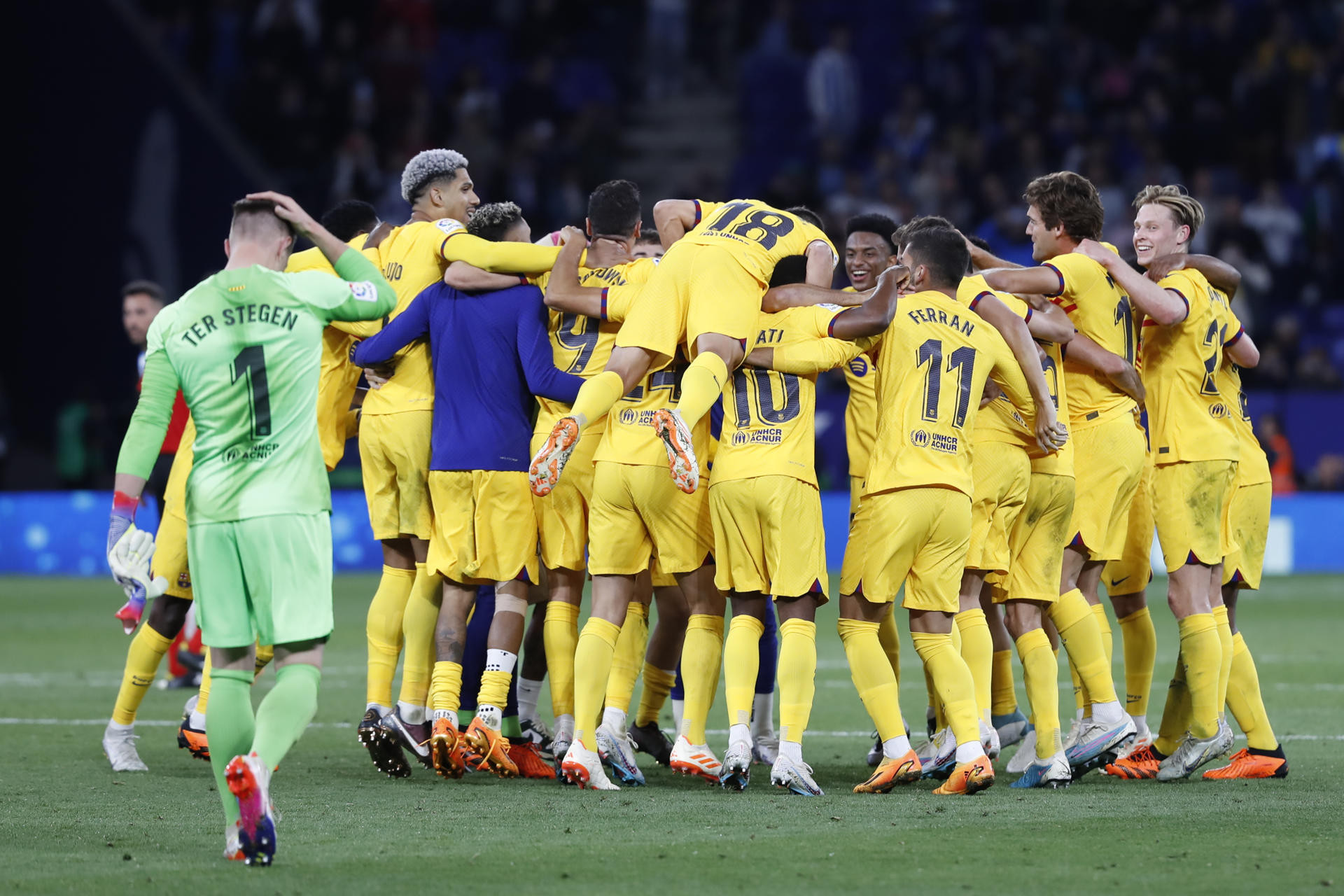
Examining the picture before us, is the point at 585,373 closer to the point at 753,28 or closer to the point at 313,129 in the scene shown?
the point at 313,129

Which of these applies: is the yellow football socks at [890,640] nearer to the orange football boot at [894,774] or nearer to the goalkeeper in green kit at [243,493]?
the orange football boot at [894,774]

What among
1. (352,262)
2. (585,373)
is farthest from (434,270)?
(352,262)

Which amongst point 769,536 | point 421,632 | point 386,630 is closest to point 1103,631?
point 769,536

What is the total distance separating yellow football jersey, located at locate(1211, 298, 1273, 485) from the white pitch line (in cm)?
167

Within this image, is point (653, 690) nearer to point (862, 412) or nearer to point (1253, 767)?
point (862, 412)

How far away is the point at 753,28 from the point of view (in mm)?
25172

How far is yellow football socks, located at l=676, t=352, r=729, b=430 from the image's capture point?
6.89m

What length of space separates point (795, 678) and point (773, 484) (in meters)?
0.81

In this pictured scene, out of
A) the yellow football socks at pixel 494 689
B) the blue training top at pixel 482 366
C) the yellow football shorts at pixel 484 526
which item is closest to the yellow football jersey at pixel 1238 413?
the blue training top at pixel 482 366

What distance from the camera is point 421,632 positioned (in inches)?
313

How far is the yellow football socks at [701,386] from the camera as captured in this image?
22.6 feet

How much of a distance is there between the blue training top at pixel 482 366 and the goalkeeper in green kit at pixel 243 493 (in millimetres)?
1874

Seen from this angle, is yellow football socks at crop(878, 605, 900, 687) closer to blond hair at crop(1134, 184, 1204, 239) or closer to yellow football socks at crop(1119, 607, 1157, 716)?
yellow football socks at crop(1119, 607, 1157, 716)

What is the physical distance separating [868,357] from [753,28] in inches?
735
